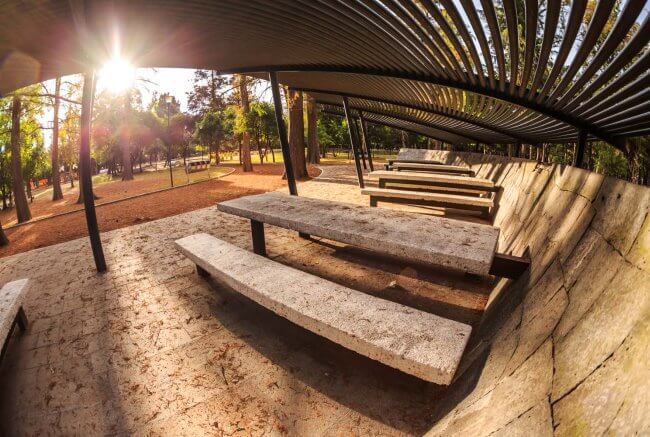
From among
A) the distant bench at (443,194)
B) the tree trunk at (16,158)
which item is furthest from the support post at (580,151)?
the tree trunk at (16,158)

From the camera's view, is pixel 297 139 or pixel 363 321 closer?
pixel 363 321

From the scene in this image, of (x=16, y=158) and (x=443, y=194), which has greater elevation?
(x=16, y=158)

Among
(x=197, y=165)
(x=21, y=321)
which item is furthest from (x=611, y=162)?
(x=197, y=165)

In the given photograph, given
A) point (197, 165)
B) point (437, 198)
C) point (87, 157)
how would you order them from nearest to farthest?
point (87, 157)
point (437, 198)
point (197, 165)

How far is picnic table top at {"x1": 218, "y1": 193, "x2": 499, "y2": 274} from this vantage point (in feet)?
7.12

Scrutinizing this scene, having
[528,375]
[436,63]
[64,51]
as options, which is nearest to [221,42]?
[64,51]

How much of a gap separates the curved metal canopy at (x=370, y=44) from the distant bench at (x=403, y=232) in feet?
4.72

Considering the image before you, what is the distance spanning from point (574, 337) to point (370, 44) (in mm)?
3694

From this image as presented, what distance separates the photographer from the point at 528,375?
1.28 meters

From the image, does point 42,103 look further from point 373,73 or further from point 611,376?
point 611,376

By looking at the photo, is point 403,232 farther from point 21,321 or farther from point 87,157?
point 87,157

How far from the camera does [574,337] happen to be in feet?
3.96

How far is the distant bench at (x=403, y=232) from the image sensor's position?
2172 millimetres

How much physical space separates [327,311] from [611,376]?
1435 mm
